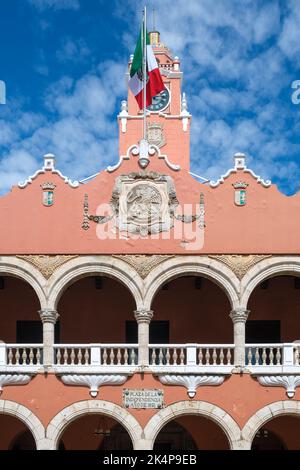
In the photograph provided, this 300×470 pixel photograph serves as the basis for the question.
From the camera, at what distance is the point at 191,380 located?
2077 cm

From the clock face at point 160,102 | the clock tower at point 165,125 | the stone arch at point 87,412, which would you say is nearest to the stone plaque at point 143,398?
the stone arch at point 87,412

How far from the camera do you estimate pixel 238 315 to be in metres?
21.2

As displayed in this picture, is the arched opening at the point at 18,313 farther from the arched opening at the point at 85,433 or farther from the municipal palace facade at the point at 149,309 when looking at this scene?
the arched opening at the point at 85,433

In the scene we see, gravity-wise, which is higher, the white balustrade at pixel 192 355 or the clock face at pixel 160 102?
the clock face at pixel 160 102

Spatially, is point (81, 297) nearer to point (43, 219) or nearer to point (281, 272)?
point (43, 219)

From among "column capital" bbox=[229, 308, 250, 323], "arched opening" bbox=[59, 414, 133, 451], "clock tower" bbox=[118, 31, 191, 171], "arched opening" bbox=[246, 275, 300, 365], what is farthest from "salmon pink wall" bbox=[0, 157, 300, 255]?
"clock tower" bbox=[118, 31, 191, 171]

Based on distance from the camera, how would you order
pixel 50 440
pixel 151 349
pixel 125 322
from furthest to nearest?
pixel 125 322
pixel 151 349
pixel 50 440

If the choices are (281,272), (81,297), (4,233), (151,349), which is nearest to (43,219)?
(4,233)

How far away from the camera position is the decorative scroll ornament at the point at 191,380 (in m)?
20.8

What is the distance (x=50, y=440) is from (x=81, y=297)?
479cm

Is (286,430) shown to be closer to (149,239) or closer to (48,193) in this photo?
(149,239)

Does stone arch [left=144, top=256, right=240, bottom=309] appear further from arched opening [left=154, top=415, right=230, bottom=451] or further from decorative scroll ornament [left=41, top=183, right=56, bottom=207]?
arched opening [left=154, top=415, right=230, bottom=451]

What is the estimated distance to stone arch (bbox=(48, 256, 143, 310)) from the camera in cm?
2138

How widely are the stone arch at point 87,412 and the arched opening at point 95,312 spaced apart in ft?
9.28
